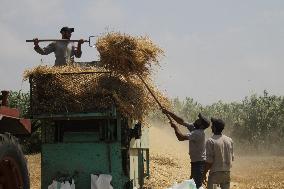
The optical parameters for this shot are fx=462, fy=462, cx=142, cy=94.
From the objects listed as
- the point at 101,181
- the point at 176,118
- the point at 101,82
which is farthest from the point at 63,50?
the point at 101,181

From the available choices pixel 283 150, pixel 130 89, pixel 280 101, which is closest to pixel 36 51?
pixel 130 89

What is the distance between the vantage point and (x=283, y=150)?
A: 3131cm

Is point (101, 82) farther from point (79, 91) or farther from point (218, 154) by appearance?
point (218, 154)

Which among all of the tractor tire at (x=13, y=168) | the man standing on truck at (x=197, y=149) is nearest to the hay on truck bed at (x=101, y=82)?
the man standing on truck at (x=197, y=149)

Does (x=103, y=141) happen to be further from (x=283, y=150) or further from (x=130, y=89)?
(x=283, y=150)

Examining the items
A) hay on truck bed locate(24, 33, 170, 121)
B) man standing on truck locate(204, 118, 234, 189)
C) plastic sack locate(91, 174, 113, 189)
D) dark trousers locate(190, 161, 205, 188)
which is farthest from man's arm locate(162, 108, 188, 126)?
plastic sack locate(91, 174, 113, 189)

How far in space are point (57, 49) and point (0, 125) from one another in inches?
177

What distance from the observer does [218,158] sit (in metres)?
7.32

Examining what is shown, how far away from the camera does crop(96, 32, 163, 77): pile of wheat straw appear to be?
809cm

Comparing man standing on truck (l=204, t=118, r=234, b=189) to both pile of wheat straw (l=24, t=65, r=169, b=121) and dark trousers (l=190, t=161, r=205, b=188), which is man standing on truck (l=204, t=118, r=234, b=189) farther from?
pile of wheat straw (l=24, t=65, r=169, b=121)

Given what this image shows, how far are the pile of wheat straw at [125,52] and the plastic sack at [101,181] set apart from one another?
185 cm

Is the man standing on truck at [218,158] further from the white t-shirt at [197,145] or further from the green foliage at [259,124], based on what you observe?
the green foliage at [259,124]

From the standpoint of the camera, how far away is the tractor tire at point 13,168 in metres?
4.85

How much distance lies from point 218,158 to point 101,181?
6.52ft
